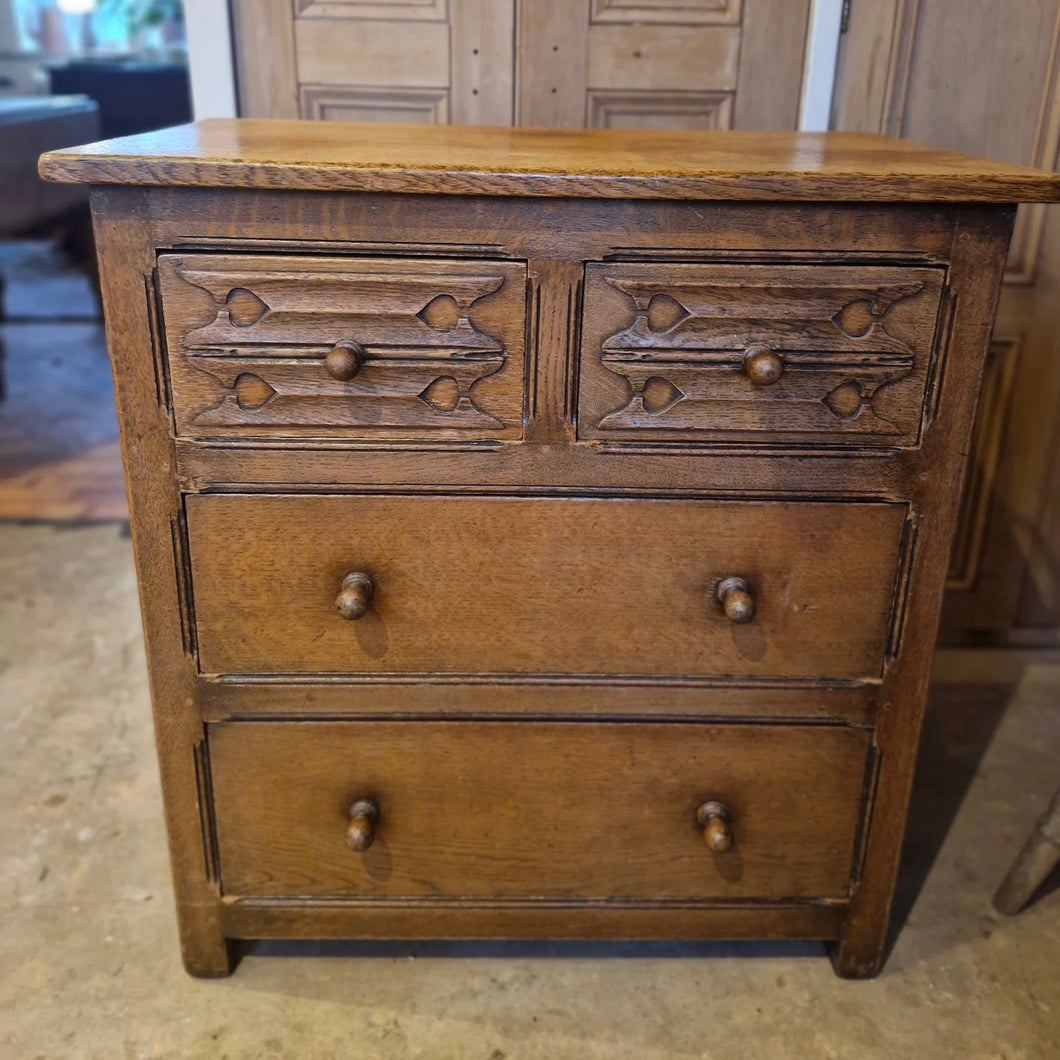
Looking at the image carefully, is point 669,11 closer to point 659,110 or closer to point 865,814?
point 659,110

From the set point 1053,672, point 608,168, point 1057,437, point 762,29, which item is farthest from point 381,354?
point 1053,672

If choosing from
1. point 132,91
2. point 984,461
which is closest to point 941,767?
point 984,461

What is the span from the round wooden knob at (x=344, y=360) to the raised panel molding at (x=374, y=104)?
0.81m

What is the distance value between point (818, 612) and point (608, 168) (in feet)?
1.72

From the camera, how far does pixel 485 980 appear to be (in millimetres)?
1326

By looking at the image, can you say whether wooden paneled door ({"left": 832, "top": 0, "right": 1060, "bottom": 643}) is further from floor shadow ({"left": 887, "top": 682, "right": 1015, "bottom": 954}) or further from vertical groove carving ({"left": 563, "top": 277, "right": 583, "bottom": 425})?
vertical groove carving ({"left": 563, "top": 277, "right": 583, "bottom": 425})

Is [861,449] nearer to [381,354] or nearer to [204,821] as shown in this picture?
[381,354]

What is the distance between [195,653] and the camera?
116cm

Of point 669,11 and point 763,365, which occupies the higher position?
point 669,11

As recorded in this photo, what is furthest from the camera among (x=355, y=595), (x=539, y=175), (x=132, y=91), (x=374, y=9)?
(x=132, y=91)

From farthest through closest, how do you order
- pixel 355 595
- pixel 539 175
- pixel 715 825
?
pixel 715 825
pixel 355 595
pixel 539 175

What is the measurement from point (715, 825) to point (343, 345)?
681mm

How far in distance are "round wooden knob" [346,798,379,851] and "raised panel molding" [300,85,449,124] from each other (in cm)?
108

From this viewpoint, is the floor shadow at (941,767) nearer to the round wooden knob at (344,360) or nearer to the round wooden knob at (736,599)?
the round wooden knob at (736,599)
